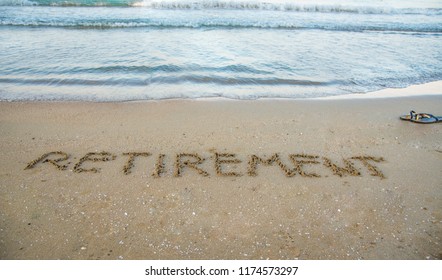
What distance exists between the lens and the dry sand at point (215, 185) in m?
2.45

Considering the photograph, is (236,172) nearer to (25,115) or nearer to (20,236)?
(20,236)

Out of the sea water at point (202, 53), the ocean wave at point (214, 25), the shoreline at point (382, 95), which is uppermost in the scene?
the ocean wave at point (214, 25)

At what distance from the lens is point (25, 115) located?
4453mm

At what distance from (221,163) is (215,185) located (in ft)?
1.41

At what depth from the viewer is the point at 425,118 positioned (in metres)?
4.68

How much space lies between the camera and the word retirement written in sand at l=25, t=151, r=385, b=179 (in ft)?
11.0

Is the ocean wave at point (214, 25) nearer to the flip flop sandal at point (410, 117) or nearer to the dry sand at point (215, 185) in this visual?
the dry sand at point (215, 185)

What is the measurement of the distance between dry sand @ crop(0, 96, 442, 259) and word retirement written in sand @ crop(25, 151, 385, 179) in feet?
0.06

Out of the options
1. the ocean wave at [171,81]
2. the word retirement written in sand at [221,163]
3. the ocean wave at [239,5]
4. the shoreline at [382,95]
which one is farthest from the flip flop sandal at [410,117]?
the ocean wave at [239,5]

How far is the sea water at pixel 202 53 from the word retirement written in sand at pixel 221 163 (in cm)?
193

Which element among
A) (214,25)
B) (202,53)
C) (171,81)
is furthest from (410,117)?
(214,25)

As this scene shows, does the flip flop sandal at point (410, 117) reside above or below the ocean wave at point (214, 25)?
below

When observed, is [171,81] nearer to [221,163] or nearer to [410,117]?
[221,163]

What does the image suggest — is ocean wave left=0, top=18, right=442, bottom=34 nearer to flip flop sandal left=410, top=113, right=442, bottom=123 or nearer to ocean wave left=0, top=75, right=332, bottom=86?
ocean wave left=0, top=75, right=332, bottom=86
